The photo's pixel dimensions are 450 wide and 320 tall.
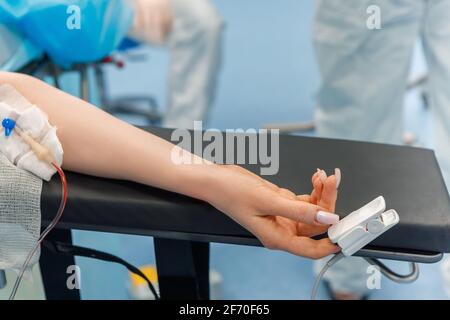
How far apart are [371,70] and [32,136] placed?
833 millimetres

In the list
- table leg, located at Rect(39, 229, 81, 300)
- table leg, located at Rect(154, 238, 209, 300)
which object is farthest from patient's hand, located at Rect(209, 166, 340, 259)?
table leg, located at Rect(39, 229, 81, 300)

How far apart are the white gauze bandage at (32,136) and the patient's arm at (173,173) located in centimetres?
2

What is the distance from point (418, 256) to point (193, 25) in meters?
1.35

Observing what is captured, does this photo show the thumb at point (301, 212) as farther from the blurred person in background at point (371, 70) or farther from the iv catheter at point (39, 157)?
the blurred person in background at point (371, 70)

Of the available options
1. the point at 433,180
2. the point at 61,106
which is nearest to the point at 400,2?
the point at 433,180

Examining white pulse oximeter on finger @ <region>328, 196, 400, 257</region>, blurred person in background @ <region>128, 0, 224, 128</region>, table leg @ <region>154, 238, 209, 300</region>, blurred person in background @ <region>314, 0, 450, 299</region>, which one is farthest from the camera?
blurred person in background @ <region>128, 0, 224, 128</region>

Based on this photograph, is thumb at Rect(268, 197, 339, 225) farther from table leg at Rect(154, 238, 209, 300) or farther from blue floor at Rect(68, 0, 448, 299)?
blue floor at Rect(68, 0, 448, 299)

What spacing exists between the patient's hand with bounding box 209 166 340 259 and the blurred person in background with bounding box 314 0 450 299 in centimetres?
54

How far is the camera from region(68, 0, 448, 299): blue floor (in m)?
1.54

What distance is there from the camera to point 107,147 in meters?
0.84

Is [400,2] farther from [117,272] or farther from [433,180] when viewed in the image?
[117,272]

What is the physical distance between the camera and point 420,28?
1352 millimetres

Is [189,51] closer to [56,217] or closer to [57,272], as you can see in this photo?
[57,272]

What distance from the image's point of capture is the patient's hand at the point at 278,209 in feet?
2.49
